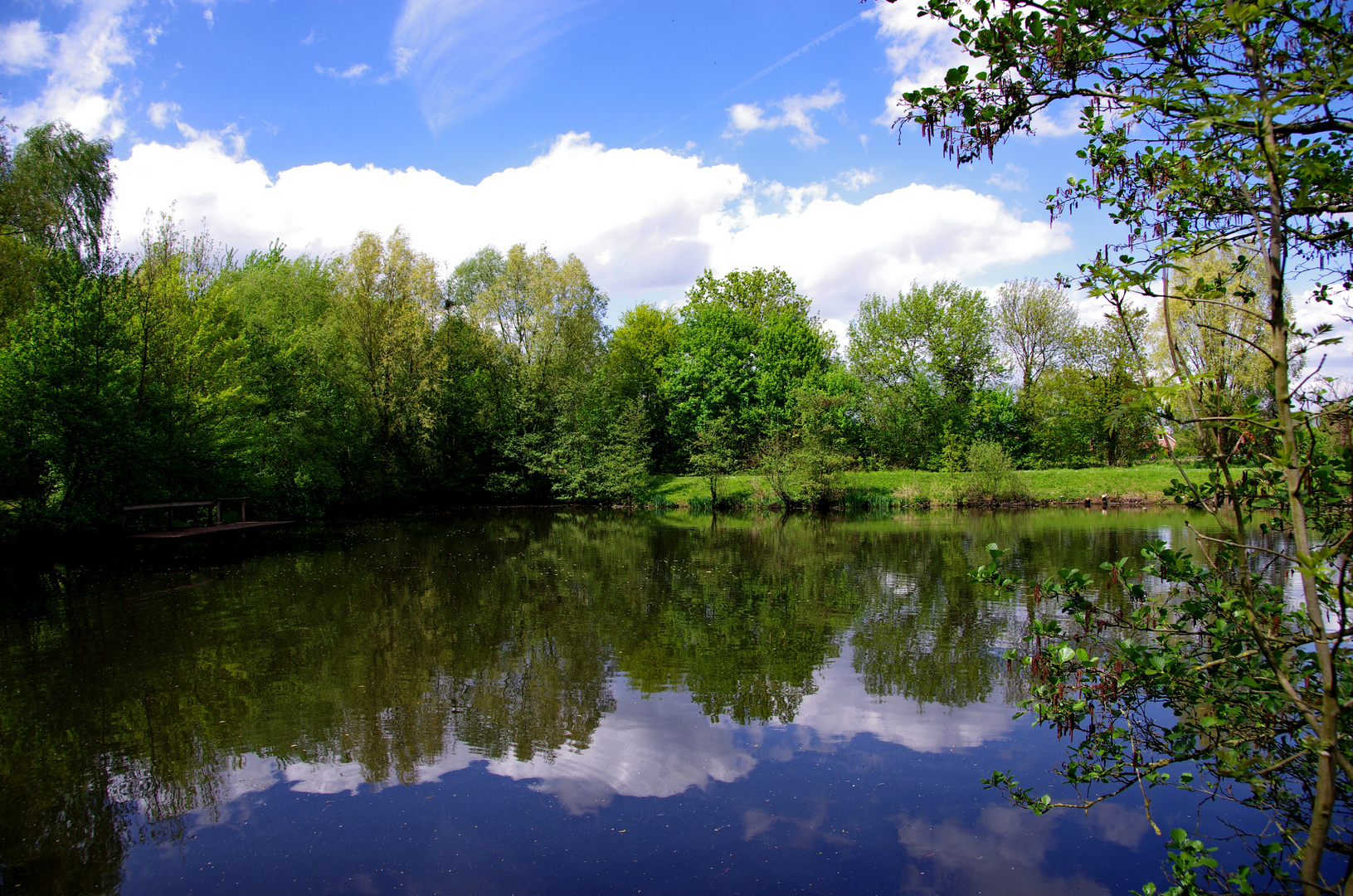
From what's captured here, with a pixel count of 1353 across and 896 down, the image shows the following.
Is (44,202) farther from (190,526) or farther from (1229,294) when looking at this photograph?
(1229,294)

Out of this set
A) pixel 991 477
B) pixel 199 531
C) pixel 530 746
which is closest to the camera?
pixel 530 746

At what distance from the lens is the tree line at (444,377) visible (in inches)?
706

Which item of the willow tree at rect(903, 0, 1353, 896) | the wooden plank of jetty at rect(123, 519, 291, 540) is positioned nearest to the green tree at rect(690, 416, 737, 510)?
the wooden plank of jetty at rect(123, 519, 291, 540)

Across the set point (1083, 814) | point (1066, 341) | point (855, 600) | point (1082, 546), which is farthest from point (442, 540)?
point (1066, 341)

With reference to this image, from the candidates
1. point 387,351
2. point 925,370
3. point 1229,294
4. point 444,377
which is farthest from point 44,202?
point 925,370

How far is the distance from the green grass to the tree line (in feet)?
4.71

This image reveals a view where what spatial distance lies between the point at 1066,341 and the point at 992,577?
46.5 m

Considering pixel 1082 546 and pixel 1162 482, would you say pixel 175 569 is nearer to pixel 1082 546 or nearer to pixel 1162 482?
pixel 1082 546

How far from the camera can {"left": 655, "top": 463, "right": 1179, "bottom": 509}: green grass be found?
35.5 metres

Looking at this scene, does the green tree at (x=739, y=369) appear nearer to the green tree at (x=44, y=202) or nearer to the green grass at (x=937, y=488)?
the green grass at (x=937, y=488)

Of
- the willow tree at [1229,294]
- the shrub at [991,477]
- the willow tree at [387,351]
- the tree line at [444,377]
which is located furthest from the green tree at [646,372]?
the willow tree at [1229,294]

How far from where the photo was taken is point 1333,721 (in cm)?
251

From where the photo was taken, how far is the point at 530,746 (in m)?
6.75

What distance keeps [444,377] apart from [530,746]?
3130cm
